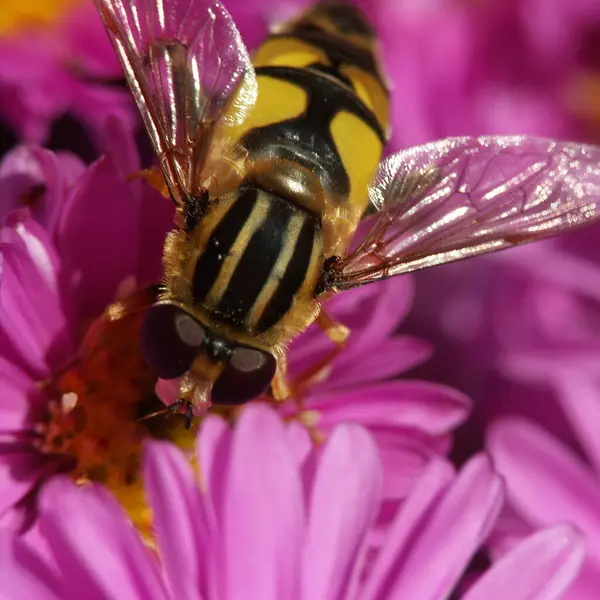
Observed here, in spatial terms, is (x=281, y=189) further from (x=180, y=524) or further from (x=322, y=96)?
(x=180, y=524)

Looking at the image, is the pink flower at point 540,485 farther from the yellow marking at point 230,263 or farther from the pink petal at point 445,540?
the yellow marking at point 230,263

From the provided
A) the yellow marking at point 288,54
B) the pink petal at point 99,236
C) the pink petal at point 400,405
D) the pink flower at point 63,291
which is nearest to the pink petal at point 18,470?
the pink flower at point 63,291

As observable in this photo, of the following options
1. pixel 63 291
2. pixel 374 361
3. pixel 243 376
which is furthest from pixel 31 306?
pixel 374 361

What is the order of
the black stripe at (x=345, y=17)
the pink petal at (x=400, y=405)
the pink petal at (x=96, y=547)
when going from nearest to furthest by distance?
1. the pink petal at (x=96, y=547)
2. the pink petal at (x=400, y=405)
3. the black stripe at (x=345, y=17)

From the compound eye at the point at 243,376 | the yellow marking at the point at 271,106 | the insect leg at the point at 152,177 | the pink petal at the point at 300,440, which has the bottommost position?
the pink petal at the point at 300,440

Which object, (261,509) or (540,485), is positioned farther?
(540,485)
